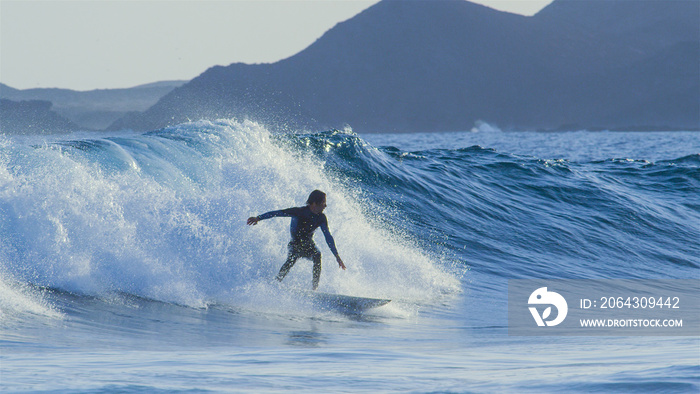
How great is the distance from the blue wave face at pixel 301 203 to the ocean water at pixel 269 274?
39 mm

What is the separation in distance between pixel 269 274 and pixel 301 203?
246 centimetres

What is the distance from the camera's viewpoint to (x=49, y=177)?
33.5ft

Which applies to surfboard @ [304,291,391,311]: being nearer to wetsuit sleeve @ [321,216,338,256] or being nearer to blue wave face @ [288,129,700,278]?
wetsuit sleeve @ [321,216,338,256]

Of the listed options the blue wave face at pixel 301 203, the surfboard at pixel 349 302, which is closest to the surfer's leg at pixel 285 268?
the blue wave face at pixel 301 203

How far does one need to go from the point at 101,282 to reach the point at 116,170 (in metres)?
5.11

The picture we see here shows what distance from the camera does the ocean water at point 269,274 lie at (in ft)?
20.0

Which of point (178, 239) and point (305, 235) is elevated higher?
point (305, 235)

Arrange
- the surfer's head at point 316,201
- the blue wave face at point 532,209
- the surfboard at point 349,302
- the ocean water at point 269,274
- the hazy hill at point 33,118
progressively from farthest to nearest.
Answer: the hazy hill at point 33,118 < the blue wave face at point 532,209 < the surfer's head at point 316,201 < the surfboard at point 349,302 < the ocean water at point 269,274

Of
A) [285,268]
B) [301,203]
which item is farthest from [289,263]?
[301,203]

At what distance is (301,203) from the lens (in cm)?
1267

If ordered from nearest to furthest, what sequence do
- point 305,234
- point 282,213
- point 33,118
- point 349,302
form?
point 349,302, point 282,213, point 305,234, point 33,118

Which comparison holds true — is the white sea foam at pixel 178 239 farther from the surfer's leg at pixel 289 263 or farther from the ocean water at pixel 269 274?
the surfer's leg at pixel 289 263

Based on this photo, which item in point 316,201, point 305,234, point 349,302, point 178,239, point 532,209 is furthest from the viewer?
point 532,209

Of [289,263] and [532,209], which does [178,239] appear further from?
[532,209]
